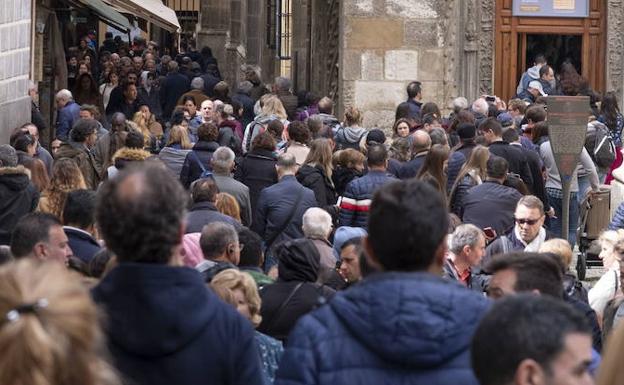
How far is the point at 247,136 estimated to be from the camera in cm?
1819

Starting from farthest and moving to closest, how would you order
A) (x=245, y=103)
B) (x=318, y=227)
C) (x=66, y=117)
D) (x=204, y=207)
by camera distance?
(x=245, y=103) → (x=66, y=117) → (x=204, y=207) → (x=318, y=227)

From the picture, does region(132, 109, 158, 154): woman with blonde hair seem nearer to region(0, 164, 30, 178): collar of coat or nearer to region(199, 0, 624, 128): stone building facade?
region(199, 0, 624, 128): stone building facade

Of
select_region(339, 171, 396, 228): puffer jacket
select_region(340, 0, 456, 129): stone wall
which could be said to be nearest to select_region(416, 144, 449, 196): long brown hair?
select_region(339, 171, 396, 228): puffer jacket

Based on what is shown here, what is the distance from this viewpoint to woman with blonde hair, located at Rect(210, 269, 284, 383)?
22.0 ft

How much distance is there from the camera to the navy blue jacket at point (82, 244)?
28.3 ft

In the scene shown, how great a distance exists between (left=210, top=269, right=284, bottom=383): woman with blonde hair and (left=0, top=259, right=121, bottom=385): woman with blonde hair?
325 cm

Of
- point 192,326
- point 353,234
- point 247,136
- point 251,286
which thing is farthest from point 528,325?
point 247,136

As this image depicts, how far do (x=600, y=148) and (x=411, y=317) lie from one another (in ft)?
44.4

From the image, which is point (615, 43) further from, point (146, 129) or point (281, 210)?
point (281, 210)

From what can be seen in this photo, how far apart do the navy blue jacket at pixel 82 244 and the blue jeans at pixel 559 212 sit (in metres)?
8.47

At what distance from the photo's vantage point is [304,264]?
805 centimetres

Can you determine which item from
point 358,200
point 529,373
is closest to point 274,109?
Result: point 358,200

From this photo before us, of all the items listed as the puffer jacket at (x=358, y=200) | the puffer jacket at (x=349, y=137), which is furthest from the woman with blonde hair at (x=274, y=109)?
the puffer jacket at (x=358, y=200)

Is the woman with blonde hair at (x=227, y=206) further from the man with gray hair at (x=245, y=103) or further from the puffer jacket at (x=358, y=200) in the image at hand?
the man with gray hair at (x=245, y=103)
